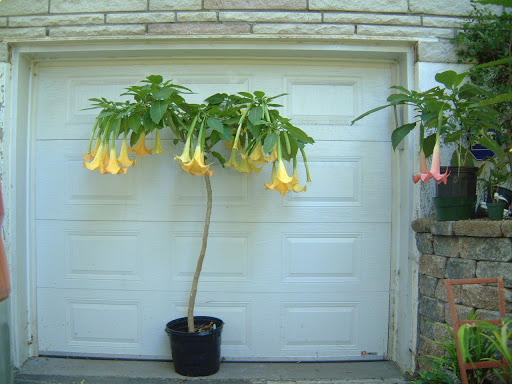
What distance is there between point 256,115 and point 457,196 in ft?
4.44

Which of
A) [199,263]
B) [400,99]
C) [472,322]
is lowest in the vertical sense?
[472,322]

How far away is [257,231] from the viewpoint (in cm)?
341

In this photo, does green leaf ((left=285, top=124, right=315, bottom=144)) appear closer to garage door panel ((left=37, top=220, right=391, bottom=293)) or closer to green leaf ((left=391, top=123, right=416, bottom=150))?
green leaf ((left=391, top=123, right=416, bottom=150))

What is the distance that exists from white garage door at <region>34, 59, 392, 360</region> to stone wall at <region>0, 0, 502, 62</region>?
30 cm

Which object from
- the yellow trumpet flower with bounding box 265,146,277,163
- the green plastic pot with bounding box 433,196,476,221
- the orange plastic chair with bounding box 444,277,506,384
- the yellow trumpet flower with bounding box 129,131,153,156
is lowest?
the orange plastic chair with bounding box 444,277,506,384

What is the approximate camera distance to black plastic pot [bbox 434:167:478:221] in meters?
2.82

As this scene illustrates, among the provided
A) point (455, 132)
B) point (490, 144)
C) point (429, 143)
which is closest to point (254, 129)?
point (429, 143)

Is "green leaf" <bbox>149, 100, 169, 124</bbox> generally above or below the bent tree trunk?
above

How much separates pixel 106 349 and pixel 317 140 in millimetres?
2267

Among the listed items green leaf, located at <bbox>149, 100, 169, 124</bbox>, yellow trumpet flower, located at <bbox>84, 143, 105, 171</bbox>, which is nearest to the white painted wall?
green leaf, located at <bbox>149, 100, 169, 124</bbox>

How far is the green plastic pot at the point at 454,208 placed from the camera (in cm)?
282

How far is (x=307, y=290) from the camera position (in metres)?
3.41

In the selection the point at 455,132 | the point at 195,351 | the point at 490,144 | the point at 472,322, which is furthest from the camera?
the point at 195,351

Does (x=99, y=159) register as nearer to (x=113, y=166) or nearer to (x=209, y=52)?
(x=113, y=166)
